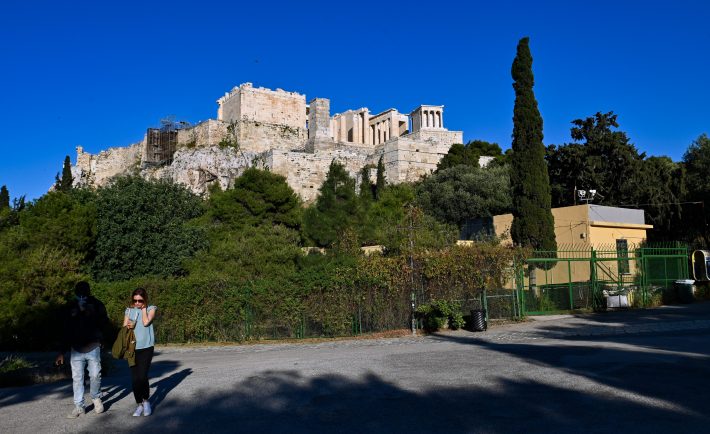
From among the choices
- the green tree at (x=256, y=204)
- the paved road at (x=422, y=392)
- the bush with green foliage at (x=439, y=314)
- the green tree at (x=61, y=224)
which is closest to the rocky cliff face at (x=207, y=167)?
the green tree at (x=256, y=204)

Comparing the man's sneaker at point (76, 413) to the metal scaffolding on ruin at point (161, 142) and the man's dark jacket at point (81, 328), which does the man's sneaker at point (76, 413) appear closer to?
the man's dark jacket at point (81, 328)

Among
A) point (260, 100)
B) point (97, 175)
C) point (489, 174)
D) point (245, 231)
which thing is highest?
point (260, 100)

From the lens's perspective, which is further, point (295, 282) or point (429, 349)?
point (295, 282)

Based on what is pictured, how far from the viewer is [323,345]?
560 inches

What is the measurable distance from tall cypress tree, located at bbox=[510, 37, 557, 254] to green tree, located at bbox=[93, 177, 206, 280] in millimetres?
13796

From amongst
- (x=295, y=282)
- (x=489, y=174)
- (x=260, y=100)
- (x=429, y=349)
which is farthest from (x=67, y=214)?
(x=260, y=100)

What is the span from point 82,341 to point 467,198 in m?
35.7

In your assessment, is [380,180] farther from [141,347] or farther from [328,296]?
[141,347]

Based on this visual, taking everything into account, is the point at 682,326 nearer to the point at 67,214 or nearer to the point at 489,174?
the point at 67,214

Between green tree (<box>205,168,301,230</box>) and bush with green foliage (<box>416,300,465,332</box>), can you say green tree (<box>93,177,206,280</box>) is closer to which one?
green tree (<box>205,168,301,230</box>)

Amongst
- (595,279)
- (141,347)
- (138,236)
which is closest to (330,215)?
(138,236)

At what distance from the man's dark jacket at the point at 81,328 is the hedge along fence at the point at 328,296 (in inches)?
365

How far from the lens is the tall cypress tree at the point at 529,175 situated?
74.2 ft

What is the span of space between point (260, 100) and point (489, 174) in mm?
30260
